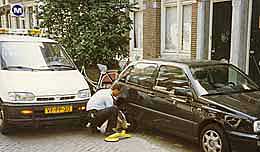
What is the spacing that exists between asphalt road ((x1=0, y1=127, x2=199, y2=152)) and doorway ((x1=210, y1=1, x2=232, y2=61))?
175 inches

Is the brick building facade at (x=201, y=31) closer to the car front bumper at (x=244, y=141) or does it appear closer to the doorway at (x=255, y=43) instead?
the doorway at (x=255, y=43)

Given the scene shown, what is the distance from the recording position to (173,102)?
19.0ft

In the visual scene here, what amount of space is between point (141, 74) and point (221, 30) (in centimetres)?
456

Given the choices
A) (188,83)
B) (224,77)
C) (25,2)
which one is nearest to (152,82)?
(188,83)

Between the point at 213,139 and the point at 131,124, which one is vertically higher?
the point at 213,139

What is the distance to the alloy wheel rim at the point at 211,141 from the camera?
16.7ft

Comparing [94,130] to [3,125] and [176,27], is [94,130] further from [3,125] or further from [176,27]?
[176,27]

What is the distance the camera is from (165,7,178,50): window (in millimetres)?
12172

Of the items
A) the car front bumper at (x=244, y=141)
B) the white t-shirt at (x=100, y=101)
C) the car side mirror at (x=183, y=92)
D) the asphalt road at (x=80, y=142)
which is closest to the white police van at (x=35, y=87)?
the white t-shirt at (x=100, y=101)

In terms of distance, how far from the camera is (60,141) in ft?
20.5

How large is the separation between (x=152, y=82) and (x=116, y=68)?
472cm

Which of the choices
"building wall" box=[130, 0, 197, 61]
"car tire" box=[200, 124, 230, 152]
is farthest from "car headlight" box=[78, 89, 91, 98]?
"building wall" box=[130, 0, 197, 61]

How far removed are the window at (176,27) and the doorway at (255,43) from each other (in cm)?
246

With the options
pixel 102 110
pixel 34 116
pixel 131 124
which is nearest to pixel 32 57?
pixel 34 116
